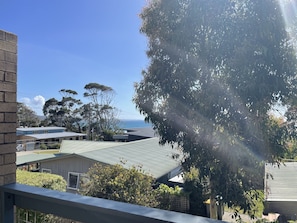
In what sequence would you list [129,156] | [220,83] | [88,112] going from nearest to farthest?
[220,83], [129,156], [88,112]

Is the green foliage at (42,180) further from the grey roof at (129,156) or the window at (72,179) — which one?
the window at (72,179)

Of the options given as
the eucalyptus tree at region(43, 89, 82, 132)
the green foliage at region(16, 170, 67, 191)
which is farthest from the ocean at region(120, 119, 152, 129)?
the green foliage at region(16, 170, 67, 191)

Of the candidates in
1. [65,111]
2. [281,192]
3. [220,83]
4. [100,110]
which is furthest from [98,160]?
[65,111]

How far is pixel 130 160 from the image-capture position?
39.4ft

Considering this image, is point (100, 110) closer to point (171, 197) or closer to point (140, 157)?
point (140, 157)

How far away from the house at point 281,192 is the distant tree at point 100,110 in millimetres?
24744

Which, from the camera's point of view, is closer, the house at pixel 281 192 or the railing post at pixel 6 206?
the railing post at pixel 6 206

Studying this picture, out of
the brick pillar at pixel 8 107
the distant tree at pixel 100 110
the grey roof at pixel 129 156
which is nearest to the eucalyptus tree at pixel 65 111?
the distant tree at pixel 100 110

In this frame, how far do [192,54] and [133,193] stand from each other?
401cm

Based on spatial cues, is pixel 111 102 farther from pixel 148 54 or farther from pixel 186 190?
pixel 148 54

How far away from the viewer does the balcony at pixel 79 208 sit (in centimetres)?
104

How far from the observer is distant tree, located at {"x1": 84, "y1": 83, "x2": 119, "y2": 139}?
32.7 meters

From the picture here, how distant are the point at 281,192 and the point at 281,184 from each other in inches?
42.1

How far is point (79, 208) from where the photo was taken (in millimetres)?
1229
